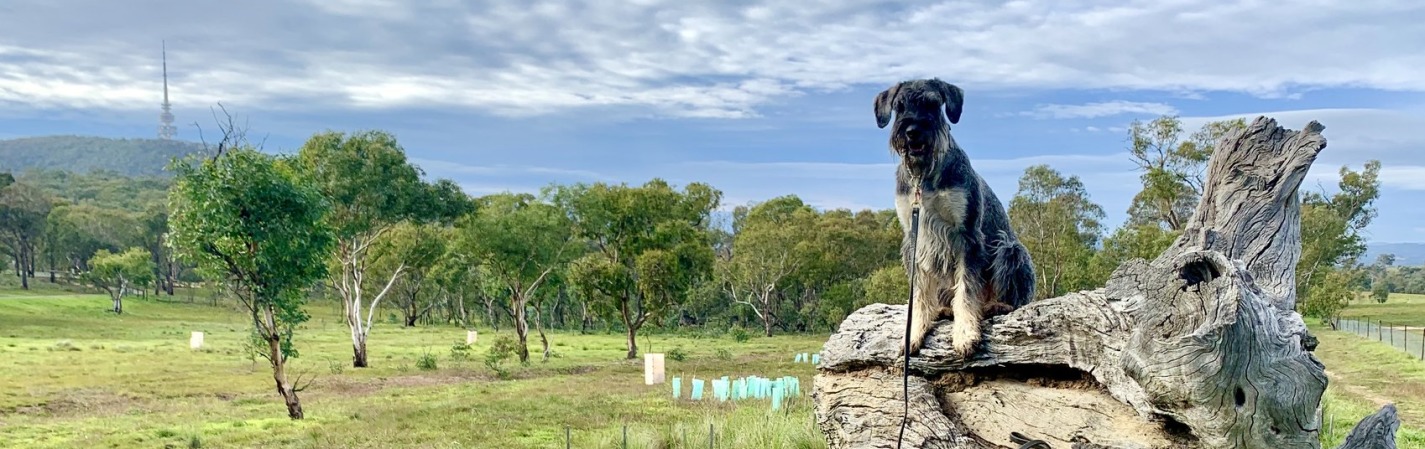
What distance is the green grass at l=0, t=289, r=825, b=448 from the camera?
13836 millimetres

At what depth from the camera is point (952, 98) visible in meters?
4.58

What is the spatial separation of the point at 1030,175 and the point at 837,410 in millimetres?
30743

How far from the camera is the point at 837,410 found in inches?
230

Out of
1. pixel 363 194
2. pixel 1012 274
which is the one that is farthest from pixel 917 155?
pixel 363 194

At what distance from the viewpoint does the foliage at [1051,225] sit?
3275 centimetres

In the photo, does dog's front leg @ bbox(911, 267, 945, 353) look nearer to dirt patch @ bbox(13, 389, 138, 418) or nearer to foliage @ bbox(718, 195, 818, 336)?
dirt patch @ bbox(13, 389, 138, 418)

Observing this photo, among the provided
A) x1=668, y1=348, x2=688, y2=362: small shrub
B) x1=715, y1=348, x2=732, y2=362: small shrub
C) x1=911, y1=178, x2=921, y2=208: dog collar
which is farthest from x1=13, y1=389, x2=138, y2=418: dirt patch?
x1=715, y1=348, x2=732, y2=362: small shrub

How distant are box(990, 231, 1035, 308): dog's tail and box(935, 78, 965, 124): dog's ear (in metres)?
0.89

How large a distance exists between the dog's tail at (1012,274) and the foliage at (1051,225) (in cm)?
2887

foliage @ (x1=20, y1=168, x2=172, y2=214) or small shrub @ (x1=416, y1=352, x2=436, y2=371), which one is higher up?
foliage @ (x1=20, y1=168, x2=172, y2=214)

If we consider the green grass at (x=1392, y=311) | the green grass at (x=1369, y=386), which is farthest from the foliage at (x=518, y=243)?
the green grass at (x=1392, y=311)

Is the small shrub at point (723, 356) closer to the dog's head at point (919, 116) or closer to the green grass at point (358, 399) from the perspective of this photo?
the green grass at point (358, 399)

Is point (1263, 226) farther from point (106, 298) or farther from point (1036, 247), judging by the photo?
point (106, 298)

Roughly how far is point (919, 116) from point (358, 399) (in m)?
19.2
